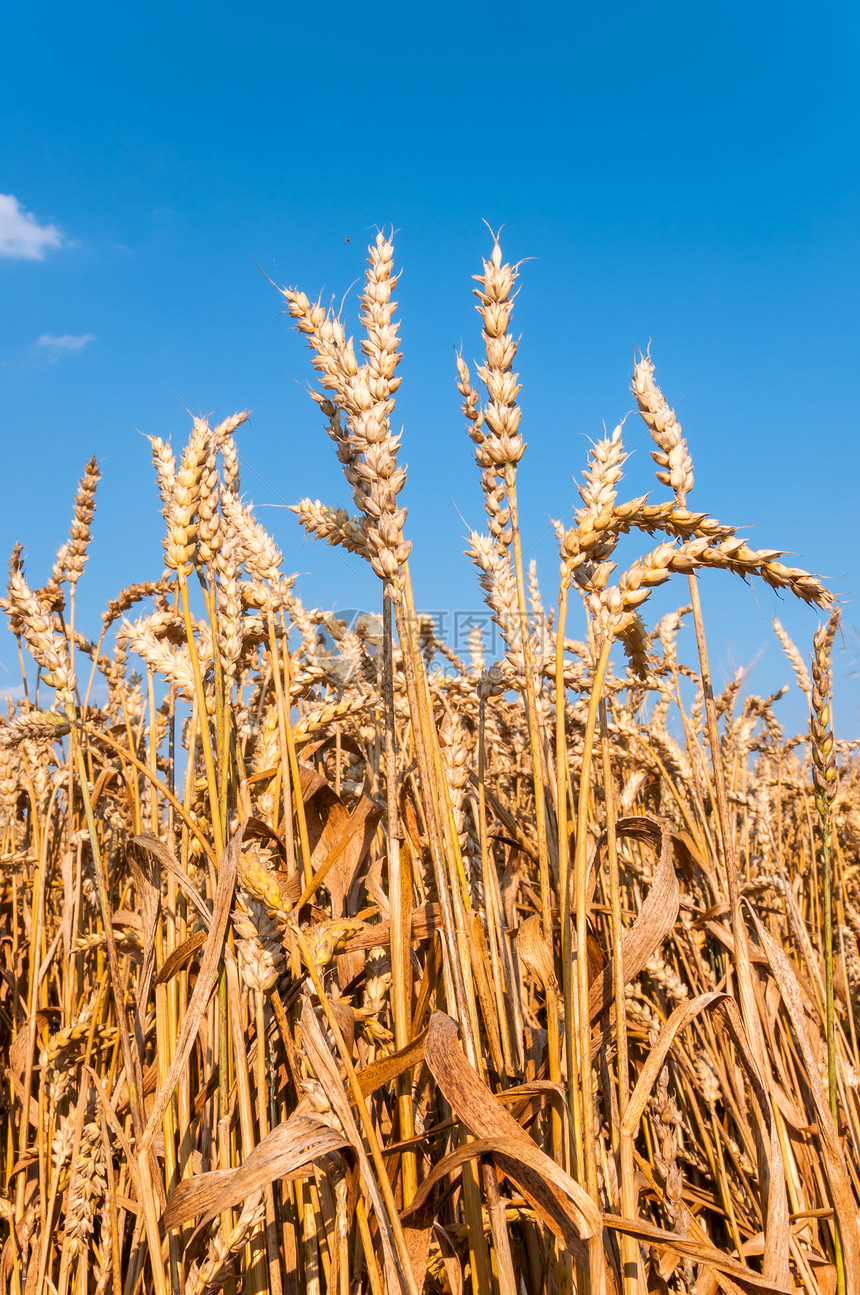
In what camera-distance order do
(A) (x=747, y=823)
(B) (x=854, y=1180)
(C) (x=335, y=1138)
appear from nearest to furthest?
(C) (x=335, y=1138)
(B) (x=854, y=1180)
(A) (x=747, y=823)

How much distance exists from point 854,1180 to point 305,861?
1.65 metres

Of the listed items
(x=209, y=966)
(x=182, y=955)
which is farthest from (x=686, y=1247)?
(x=182, y=955)

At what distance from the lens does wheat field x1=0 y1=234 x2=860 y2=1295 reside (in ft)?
3.05

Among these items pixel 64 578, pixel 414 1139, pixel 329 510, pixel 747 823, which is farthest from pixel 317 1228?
pixel 747 823

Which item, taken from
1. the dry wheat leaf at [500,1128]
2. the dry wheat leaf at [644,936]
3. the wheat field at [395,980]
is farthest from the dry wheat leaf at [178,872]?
the dry wheat leaf at [644,936]

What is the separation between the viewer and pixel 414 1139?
98 cm

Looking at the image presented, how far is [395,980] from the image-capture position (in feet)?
3.36

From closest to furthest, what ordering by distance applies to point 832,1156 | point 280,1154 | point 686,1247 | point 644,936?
1. point 280,1154
2. point 686,1247
3. point 644,936
4. point 832,1156

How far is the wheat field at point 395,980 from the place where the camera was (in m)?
0.93

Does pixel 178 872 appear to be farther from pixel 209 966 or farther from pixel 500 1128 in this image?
pixel 500 1128

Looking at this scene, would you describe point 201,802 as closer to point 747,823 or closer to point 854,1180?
point 854,1180

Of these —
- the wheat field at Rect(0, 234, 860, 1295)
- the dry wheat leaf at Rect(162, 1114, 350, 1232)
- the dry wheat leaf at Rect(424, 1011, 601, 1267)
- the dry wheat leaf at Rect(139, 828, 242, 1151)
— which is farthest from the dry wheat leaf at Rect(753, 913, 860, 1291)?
the dry wheat leaf at Rect(139, 828, 242, 1151)

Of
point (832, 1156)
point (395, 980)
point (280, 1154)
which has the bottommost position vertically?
point (832, 1156)

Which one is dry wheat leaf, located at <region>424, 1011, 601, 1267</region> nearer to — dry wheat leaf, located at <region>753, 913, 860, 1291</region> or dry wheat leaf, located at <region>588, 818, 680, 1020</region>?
dry wheat leaf, located at <region>588, 818, 680, 1020</region>
